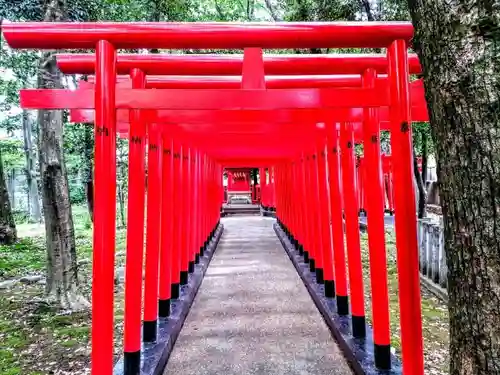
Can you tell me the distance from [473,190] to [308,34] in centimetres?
155

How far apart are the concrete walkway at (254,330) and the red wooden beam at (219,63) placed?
277 cm

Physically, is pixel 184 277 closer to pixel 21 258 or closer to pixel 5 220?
pixel 21 258

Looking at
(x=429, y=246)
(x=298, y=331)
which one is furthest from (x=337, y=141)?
(x=429, y=246)

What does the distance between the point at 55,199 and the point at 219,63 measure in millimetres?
3293

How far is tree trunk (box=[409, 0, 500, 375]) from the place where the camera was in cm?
130

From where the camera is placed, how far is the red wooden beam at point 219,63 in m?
3.00

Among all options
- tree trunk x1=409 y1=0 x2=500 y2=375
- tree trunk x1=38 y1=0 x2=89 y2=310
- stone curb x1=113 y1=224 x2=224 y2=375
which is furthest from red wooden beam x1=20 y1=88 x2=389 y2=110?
tree trunk x1=38 y1=0 x2=89 y2=310

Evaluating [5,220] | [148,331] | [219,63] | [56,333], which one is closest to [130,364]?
[148,331]

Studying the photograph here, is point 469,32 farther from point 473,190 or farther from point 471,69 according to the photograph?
point 473,190

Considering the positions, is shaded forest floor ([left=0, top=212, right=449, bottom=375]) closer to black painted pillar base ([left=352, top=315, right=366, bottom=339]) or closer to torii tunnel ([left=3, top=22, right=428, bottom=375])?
black painted pillar base ([left=352, top=315, right=366, bottom=339])

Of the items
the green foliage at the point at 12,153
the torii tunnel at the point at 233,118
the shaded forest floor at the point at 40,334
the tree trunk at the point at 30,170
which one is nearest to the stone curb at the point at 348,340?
the torii tunnel at the point at 233,118

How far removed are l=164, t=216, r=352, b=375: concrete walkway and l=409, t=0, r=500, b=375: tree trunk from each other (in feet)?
7.46

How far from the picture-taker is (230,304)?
17.4ft

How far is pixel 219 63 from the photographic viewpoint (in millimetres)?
3135
